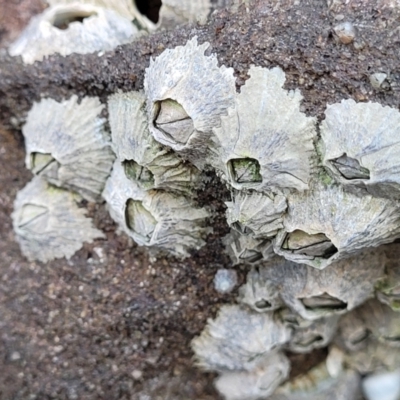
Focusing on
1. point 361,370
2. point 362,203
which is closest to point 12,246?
point 362,203

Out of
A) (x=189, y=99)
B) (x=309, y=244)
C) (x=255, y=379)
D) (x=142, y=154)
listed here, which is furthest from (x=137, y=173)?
(x=255, y=379)

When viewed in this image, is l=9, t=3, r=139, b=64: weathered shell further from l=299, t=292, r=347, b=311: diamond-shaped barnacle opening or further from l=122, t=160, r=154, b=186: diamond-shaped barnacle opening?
l=299, t=292, r=347, b=311: diamond-shaped barnacle opening

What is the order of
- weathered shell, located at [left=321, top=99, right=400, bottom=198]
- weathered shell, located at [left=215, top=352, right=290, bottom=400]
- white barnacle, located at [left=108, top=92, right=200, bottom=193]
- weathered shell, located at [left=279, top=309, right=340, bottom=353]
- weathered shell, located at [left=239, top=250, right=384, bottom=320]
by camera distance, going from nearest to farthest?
weathered shell, located at [left=321, top=99, right=400, bottom=198] → white barnacle, located at [left=108, top=92, right=200, bottom=193] → weathered shell, located at [left=239, top=250, right=384, bottom=320] → weathered shell, located at [left=279, top=309, right=340, bottom=353] → weathered shell, located at [left=215, top=352, right=290, bottom=400]

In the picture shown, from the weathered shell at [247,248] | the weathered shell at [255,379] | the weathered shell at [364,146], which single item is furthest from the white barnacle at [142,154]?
the weathered shell at [255,379]

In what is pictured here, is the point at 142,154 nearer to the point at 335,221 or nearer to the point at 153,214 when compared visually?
the point at 153,214

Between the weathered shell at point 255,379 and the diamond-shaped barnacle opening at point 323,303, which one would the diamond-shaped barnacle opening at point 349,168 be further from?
the weathered shell at point 255,379

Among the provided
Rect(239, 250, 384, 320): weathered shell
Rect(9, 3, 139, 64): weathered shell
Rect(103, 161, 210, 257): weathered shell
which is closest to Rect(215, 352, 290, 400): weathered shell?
Rect(239, 250, 384, 320): weathered shell

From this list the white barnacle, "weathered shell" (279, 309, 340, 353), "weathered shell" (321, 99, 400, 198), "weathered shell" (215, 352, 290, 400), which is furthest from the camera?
"weathered shell" (215, 352, 290, 400)
